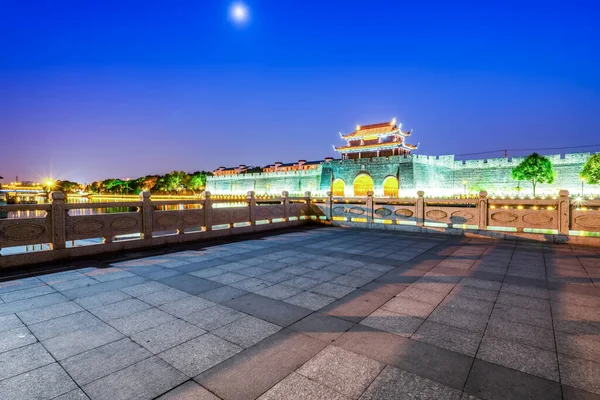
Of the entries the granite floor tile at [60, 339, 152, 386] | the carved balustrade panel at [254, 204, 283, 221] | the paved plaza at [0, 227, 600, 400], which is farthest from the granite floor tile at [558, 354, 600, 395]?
the carved balustrade panel at [254, 204, 283, 221]

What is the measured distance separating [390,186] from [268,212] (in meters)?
34.5

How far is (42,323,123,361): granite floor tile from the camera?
9.75ft

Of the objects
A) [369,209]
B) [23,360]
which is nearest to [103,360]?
[23,360]

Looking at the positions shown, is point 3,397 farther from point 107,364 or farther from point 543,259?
point 543,259

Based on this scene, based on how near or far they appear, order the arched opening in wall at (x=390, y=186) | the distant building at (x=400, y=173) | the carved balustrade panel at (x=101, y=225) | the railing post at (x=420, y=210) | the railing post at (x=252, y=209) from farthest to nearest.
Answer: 1. the arched opening in wall at (x=390, y=186)
2. the distant building at (x=400, y=173)
3. the railing post at (x=420, y=210)
4. the railing post at (x=252, y=209)
5. the carved balustrade panel at (x=101, y=225)

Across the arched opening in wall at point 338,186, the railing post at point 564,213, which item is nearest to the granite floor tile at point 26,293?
the railing post at point 564,213

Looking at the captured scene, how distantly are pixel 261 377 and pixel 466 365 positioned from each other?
1767mm

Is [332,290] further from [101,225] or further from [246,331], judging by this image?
[101,225]

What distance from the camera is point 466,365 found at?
2.73 m

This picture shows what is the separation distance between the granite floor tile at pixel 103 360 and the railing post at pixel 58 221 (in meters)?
5.09

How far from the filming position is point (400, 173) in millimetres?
40969

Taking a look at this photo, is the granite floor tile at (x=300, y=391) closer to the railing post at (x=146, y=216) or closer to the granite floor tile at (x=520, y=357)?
the granite floor tile at (x=520, y=357)

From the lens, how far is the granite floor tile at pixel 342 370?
2.42 meters

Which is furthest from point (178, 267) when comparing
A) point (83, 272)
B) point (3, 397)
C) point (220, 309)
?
point (3, 397)
